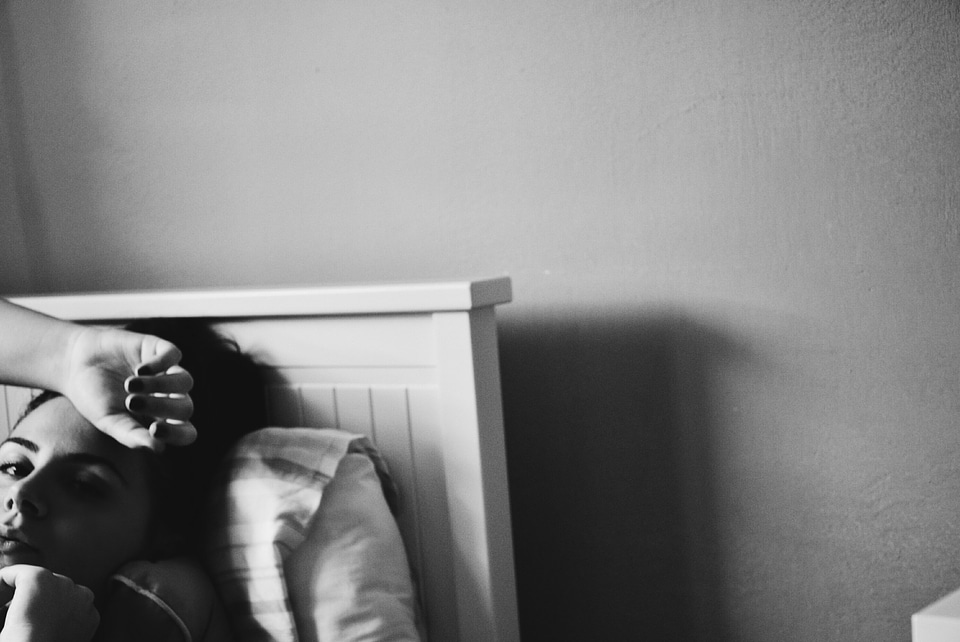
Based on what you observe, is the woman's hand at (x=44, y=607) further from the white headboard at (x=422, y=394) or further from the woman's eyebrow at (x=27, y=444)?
the white headboard at (x=422, y=394)

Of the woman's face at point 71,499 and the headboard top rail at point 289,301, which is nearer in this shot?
the woman's face at point 71,499

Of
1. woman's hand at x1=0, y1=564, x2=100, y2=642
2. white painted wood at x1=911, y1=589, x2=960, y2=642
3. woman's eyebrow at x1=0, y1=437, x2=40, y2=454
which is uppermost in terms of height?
woman's eyebrow at x1=0, y1=437, x2=40, y2=454

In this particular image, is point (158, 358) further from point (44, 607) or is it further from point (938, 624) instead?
point (938, 624)

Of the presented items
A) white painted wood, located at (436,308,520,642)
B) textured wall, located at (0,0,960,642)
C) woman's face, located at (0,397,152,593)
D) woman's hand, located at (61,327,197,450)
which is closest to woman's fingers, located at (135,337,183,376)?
woman's hand, located at (61,327,197,450)

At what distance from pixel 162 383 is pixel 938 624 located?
2.60 feet

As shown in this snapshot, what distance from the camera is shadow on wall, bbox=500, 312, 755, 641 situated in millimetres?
1302

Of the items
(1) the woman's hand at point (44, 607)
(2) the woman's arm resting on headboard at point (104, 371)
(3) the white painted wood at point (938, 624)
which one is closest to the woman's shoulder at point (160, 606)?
(1) the woman's hand at point (44, 607)

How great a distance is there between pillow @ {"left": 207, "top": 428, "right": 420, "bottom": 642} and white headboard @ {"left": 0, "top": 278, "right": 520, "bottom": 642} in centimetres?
9

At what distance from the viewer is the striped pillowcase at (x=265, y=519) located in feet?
3.60

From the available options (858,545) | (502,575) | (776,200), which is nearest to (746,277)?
(776,200)

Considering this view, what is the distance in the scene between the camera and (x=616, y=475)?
1354mm

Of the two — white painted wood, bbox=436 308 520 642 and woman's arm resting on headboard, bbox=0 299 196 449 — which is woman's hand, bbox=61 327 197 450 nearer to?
woman's arm resting on headboard, bbox=0 299 196 449

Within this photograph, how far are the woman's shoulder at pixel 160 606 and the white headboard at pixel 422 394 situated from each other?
11.8 inches

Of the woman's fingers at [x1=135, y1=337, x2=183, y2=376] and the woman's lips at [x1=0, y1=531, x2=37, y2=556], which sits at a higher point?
the woman's fingers at [x1=135, y1=337, x2=183, y2=376]
